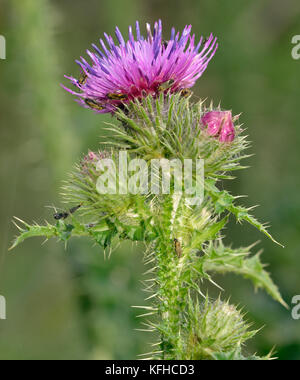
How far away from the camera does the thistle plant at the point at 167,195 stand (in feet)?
10.9

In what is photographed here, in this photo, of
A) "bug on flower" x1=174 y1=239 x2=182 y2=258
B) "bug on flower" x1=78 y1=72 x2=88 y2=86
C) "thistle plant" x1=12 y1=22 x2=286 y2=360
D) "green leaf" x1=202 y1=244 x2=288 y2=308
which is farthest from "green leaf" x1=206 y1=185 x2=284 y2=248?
"bug on flower" x1=78 y1=72 x2=88 y2=86

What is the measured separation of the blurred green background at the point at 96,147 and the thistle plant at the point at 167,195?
3.25m

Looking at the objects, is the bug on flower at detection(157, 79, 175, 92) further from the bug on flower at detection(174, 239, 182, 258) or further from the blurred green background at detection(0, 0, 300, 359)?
the blurred green background at detection(0, 0, 300, 359)

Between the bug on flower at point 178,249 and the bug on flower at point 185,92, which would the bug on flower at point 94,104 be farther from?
the bug on flower at point 178,249

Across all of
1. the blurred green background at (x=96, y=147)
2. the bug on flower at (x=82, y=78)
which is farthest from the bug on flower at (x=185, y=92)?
the blurred green background at (x=96, y=147)

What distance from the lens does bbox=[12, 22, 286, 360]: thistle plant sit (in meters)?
3.32

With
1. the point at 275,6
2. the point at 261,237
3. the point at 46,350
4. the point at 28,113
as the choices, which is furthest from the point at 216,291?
the point at 275,6

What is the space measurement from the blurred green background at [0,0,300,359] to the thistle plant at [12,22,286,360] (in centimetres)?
325

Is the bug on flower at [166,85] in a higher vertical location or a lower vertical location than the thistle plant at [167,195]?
higher

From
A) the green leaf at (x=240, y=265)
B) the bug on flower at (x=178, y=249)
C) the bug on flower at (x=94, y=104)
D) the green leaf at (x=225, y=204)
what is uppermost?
the bug on flower at (x=94, y=104)

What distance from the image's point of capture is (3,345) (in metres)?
7.94

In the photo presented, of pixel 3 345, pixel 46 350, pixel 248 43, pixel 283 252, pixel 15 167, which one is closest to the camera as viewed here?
pixel 283 252

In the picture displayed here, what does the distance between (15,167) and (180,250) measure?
7111mm
